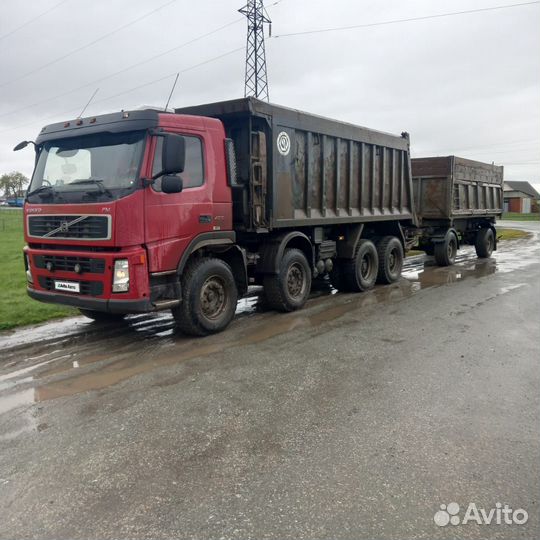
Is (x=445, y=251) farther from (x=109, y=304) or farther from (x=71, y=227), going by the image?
(x=71, y=227)

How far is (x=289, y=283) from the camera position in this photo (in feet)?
26.8

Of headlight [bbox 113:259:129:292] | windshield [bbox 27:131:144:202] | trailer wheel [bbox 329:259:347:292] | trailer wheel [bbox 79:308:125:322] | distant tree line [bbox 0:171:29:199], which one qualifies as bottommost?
trailer wheel [bbox 79:308:125:322]

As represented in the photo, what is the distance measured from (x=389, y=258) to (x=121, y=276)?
6.72 m

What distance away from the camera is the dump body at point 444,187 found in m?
13.7

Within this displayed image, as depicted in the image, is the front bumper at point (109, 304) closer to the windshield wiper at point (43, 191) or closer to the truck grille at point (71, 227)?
the truck grille at point (71, 227)

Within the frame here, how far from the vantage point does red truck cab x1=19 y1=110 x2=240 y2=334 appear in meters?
5.61

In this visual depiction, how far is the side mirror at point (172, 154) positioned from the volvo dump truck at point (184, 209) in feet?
0.04

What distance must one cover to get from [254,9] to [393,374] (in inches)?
1007

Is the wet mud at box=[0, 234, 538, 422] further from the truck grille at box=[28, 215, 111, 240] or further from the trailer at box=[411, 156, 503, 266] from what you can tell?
the trailer at box=[411, 156, 503, 266]

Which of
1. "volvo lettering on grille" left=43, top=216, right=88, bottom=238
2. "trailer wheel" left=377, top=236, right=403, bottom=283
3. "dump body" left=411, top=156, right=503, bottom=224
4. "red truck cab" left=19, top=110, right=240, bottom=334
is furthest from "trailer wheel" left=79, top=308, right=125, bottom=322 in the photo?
"dump body" left=411, top=156, right=503, bottom=224

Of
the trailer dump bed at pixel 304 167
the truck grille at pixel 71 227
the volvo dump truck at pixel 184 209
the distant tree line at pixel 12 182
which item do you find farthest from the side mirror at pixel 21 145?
the distant tree line at pixel 12 182

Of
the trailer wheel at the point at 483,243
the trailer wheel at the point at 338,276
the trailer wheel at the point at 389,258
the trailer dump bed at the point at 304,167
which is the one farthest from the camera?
the trailer wheel at the point at 483,243

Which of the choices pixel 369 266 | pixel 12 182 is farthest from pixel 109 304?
pixel 12 182

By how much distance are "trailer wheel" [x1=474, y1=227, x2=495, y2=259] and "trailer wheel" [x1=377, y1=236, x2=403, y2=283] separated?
19.5 feet
